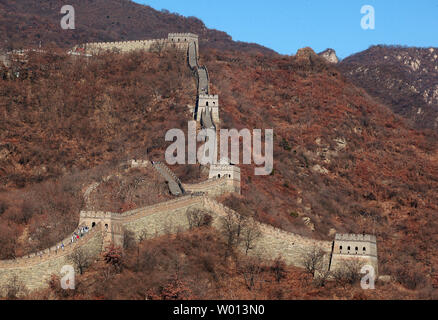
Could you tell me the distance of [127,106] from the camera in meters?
118

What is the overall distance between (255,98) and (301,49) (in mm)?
26398

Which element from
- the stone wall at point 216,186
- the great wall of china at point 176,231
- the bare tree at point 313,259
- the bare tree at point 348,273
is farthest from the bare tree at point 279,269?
the stone wall at point 216,186

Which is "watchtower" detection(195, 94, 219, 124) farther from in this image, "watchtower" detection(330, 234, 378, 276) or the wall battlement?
"watchtower" detection(330, 234, 378, 276)

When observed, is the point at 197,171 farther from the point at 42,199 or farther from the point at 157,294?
the point at 157,294

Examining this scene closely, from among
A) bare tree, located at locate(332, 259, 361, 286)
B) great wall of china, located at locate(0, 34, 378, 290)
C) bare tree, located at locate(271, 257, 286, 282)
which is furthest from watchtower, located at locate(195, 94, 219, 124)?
bare tree, located at locate(332, 259, 361, 286)

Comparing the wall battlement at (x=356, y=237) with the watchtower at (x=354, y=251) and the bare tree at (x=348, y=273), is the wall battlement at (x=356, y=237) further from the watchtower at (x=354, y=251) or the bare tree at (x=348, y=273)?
the bare tree at (x=348, y=273)

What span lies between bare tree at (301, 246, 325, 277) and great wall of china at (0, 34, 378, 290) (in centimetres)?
24

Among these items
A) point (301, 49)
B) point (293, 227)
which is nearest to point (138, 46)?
point (301, 49)

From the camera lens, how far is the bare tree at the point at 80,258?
206ft

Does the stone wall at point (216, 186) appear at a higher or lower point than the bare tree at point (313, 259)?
higher

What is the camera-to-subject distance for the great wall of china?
60781 mm

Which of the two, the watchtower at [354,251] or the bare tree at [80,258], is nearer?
the bare tree at [80,258]

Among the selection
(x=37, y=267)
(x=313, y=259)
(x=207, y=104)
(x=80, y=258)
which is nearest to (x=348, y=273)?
(x=313, y=259)

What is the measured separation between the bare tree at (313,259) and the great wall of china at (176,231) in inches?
9.4
